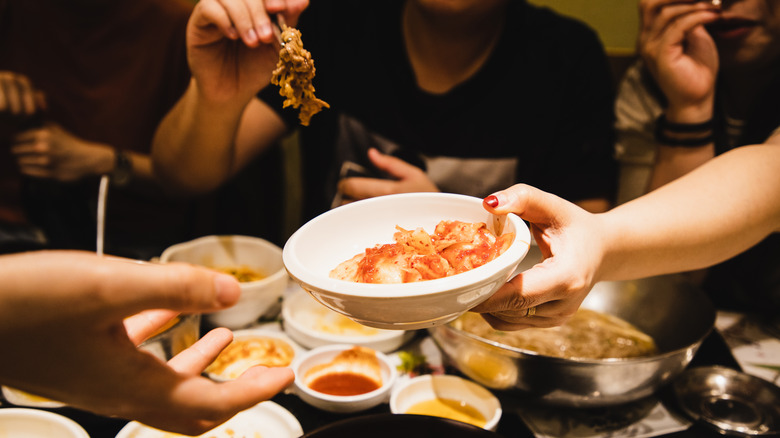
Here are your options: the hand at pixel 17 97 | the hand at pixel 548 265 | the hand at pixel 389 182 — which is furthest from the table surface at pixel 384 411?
the hand at pixel 17 97

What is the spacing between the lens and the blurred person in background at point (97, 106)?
8.43 ft

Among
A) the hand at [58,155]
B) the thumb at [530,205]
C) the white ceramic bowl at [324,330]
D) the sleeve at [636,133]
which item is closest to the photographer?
the thumb at [530,205]

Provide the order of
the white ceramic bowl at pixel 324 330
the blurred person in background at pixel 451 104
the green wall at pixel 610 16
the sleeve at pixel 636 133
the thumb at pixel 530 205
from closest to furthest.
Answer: the thumb at pixel 530 205 < the white ceramic bowl at pixel 324 330 < the blurred person in background at pixel 451 104 < the sleeve at pixel 636 133 < the green wall at pixel 610 16

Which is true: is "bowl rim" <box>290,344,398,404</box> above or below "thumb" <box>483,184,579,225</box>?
below

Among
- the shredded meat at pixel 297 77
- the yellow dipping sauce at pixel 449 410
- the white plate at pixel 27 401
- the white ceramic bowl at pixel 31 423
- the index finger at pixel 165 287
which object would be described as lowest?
the yellow dipping sauce at pixel 449 410

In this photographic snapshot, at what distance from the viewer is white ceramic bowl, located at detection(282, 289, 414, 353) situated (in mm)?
1451

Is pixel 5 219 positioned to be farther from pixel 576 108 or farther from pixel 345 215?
pixel 576 108

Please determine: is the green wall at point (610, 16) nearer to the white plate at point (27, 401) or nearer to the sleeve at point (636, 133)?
the sleeve at point (636, 133)

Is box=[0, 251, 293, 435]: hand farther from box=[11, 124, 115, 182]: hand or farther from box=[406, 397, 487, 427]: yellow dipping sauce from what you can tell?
box=[11, 124, 115, 182]: hand

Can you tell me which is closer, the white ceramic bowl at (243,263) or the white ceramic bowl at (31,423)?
the white ceramic bowl at (31,423)

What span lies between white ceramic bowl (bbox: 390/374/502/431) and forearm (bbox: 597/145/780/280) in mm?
434

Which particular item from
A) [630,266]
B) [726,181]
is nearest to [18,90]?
[630,266]

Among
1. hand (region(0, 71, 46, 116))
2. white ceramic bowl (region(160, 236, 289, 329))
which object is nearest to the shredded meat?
white ceramic bowl (region(160, 236, 289, 329))

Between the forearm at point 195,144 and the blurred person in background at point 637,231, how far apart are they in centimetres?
111
